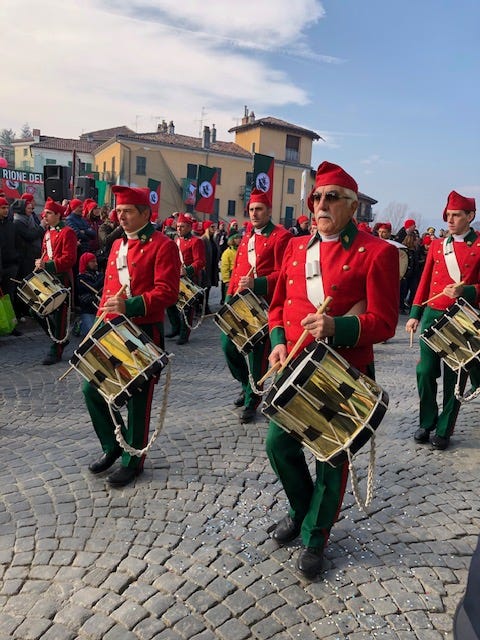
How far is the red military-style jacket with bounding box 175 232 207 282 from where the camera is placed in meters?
9.77

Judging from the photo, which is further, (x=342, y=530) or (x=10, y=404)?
(x=10, y=404)

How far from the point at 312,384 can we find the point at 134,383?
143 centimetres

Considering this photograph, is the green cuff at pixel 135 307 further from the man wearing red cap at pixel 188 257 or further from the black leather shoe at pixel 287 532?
the man wearing red cap at pixel 188 257

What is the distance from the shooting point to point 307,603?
9.50ft

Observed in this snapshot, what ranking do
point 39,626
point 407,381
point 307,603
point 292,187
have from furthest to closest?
point 292,187, point 407,381, point 307,603, point 39,626

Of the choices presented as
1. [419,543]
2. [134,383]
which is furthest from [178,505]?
[419,543]

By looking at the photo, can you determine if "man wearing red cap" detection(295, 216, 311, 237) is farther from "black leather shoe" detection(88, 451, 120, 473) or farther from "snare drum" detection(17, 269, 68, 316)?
"black leather shoe" detection(88, 451, 120, 473)

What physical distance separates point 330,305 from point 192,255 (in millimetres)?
6964

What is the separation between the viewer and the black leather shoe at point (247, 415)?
5632 mm

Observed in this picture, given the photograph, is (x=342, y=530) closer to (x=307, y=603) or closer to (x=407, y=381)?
(x=307, y=603)

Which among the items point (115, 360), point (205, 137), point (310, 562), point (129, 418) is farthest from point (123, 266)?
point (205, 137)

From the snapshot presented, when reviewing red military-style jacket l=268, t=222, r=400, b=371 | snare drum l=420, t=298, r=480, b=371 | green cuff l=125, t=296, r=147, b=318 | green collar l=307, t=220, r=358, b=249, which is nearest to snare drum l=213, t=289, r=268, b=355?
snare drum l=420, t=298, r=480, b=371

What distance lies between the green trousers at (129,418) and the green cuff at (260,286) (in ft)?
4.93

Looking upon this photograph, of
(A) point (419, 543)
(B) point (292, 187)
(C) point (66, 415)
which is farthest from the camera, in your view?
(B) point (292, 187)
